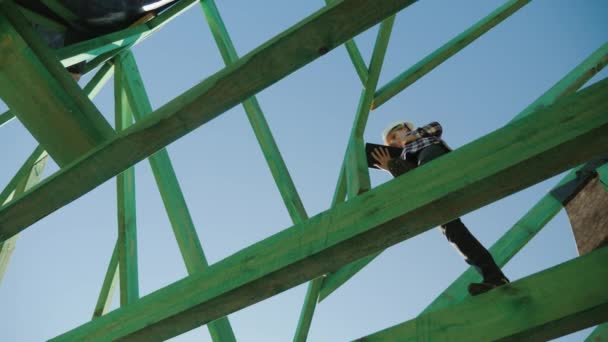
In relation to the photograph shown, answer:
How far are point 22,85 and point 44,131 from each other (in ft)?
0.92

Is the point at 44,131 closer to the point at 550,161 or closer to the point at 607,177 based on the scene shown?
the point at 550,161

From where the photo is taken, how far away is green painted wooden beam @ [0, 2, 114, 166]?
322 cm

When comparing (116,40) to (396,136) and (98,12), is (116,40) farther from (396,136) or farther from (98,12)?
(396,136)

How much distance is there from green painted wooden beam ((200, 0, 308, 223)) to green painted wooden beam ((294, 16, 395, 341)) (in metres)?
0.47

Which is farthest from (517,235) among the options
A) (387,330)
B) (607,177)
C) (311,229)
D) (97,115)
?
(97,115)

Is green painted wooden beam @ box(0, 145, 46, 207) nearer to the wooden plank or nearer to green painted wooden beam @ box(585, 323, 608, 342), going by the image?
the wooden plank

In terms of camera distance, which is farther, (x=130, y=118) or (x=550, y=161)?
(x=130, y=118)

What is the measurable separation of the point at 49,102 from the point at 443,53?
266 centimetres

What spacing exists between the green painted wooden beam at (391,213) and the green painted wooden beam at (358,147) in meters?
0.86

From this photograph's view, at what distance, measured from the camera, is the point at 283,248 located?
99.0 inches

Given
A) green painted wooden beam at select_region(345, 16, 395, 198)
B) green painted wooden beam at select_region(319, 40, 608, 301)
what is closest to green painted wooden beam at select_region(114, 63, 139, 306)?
green painted wooden beam at select_region(319, 40, 608, 301)

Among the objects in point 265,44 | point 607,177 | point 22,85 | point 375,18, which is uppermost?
point 22,85

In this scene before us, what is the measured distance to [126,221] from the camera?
13.8 feet

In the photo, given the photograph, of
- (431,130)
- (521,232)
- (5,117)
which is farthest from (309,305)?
(5,117)
